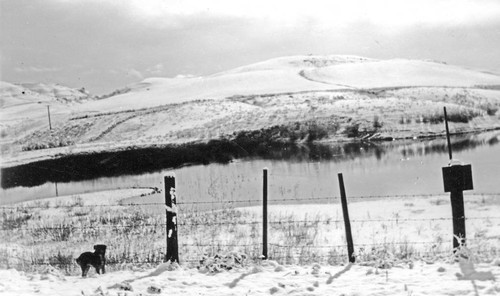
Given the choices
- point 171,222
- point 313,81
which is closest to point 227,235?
point 171,222

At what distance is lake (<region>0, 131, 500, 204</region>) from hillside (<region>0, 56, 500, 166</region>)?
6.58 metres

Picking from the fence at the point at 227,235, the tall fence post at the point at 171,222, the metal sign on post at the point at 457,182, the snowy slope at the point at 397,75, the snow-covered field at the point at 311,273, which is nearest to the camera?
the snow-covered field at the point at 311,273

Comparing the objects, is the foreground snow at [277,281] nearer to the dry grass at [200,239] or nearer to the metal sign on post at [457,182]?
the dry grass at [200,239]

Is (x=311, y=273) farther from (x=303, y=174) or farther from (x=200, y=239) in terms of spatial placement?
(x=303, y=174)

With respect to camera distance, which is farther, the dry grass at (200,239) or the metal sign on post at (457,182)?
the dry grass at (200,239)

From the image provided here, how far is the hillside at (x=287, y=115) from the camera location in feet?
171

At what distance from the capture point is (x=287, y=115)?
5925 centimetres

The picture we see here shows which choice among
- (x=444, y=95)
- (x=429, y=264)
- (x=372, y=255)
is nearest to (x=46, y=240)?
(x=372, y=255)

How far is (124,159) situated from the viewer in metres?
44.2

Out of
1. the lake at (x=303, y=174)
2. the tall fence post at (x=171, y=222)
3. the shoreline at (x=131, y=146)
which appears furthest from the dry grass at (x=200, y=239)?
the shoreline at (x=131, y=146)

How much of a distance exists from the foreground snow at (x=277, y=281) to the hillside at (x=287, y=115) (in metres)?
40.3

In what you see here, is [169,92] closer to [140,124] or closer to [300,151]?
[140,124]

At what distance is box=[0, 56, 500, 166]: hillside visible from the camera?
171ft

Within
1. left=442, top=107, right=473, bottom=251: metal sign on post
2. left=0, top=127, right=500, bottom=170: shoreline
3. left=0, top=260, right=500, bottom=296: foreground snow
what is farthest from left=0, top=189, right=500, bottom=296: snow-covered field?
left=0, top=127, right=500, bottom=170: shoreline
